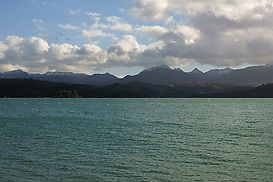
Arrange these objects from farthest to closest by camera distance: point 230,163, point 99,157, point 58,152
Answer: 1. point 58,152
2. point 99,157
3. point 230,163

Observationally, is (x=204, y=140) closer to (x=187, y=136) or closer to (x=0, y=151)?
(x=187, y=136)

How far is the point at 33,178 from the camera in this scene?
29859mm

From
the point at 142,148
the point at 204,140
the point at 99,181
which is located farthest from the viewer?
the point at 204,140

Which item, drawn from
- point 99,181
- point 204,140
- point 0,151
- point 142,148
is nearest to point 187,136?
point 204,140

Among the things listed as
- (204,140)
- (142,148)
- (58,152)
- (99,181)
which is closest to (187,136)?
(204,140)

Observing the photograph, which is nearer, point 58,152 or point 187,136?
point 58,152

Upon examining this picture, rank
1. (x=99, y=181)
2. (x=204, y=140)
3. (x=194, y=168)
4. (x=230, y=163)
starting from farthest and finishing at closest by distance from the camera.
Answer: (x=204, y=140) < (x=230, y=163) < (x=194, y=168) < (x=99, y=181)

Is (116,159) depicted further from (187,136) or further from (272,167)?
(187,136)

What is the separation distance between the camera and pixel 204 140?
175 feet

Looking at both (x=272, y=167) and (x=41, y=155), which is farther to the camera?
(x=41, y=155)

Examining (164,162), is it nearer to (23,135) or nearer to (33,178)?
(33,178)

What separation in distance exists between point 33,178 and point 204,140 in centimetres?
2836

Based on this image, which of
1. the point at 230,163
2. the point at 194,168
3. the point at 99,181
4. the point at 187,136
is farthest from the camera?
the point at 187,136

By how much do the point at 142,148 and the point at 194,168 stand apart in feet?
42.1
